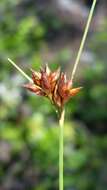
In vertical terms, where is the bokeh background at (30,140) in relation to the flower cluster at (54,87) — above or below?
above

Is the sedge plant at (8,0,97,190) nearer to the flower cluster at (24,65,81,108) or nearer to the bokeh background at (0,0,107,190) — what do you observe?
the flower cluster at (24,65,81,108)

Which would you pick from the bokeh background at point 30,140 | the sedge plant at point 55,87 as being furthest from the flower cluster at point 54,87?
the bokeh background at point 30,140

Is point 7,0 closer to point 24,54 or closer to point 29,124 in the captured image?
point 24,54

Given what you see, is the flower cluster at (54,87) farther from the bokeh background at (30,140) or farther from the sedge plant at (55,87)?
the bokeh background at (30,140)

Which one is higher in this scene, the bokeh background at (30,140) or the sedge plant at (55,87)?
the bokeh background at (30,140)

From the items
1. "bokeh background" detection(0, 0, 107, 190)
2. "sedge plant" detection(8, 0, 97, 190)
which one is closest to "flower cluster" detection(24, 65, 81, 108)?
"sedge plant" detection(8, 0, 97, 190)

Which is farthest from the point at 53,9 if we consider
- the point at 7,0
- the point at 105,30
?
the point at 7,0

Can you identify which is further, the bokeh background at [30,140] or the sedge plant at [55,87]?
the bokeh background at [30,140]

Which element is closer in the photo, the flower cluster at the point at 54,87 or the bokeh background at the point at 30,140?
the flower cluster at the point at 54,87

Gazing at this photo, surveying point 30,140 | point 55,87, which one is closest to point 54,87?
point 55,87
